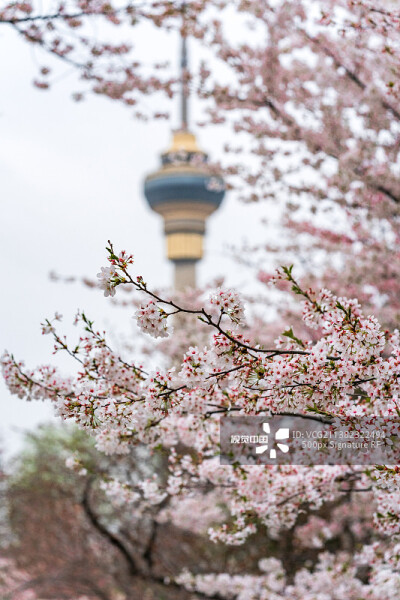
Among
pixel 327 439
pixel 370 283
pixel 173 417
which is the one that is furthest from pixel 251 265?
pixel 327 439

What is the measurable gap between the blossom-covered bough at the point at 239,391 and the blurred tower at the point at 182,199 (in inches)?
2015

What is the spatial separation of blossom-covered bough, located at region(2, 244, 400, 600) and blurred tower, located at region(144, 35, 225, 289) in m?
51.2

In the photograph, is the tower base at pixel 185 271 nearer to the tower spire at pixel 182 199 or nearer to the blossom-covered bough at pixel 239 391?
the tower spire at pixel 182 199

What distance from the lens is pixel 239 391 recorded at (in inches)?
160

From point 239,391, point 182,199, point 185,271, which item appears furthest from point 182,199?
point 239,391

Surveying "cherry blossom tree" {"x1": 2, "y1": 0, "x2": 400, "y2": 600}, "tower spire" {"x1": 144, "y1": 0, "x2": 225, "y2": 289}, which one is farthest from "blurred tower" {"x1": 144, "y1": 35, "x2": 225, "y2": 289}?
"cherry blossom tree" {"x1": 2, "y1": 0, "x2": 400, "y2": 600}

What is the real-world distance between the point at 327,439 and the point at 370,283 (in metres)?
5.62

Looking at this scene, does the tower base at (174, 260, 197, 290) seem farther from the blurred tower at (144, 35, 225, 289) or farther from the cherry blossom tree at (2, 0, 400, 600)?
the cherry blossom tree at (2, 0, 400, 600)

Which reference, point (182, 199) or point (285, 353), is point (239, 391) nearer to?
point (285, 353)

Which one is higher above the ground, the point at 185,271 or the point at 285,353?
the point at 185,271

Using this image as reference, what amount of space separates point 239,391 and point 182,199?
57.3 metres

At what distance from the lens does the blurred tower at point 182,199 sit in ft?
193

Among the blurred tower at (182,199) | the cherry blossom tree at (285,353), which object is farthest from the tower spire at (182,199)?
the cherry blossom tree at (285,353)

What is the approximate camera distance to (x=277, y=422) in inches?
194
